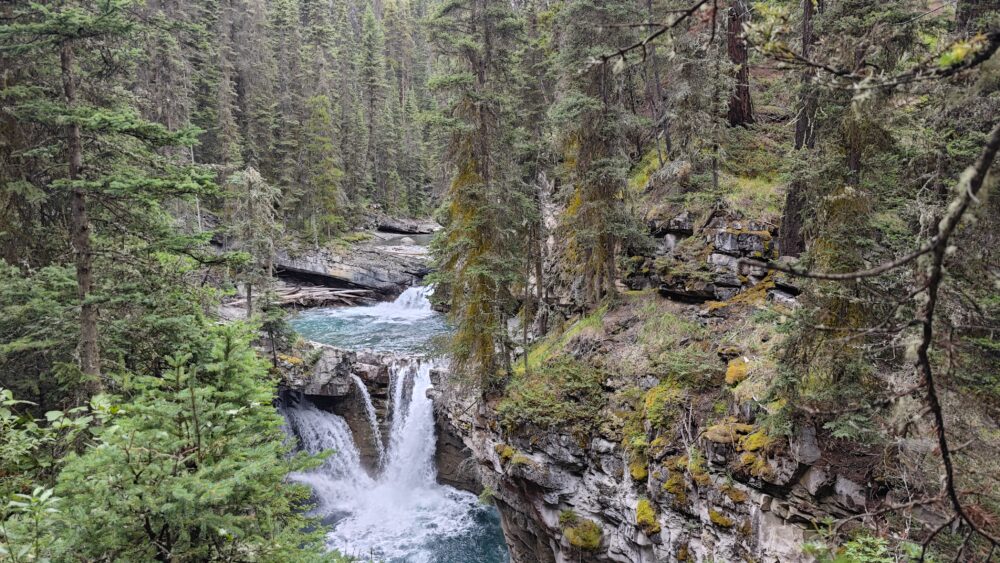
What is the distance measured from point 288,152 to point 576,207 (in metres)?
27.2

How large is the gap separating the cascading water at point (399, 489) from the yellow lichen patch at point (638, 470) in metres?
7.50

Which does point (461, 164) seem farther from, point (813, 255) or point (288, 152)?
point (288, 152)

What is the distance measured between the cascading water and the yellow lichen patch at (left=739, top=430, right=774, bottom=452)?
9806mm

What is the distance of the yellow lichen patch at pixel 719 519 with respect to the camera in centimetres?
756

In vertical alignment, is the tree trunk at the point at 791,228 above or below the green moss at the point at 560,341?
above

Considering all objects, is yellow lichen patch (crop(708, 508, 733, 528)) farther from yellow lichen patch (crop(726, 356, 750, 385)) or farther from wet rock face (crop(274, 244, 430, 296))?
wet rock face (crop(274, 244, 430, 296))

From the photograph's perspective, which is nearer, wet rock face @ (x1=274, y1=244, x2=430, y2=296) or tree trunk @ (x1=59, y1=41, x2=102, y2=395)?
tree trunk @ (x1=59, y1=41, x2=102, y2=395)

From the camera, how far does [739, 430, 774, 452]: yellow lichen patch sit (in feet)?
23.6

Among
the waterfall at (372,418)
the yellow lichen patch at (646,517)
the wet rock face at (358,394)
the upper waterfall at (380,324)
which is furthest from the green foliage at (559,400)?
the upper waterfall at (380,324)

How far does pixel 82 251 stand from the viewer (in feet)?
23.2

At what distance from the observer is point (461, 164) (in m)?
12.8

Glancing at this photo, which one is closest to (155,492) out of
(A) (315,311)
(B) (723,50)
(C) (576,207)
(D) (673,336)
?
(D) (673,336)

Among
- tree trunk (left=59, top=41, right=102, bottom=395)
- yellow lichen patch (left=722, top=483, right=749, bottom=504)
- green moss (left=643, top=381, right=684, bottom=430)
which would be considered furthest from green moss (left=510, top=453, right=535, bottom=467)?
tree trunk (left=59, top=41, right=102, bottom=395)

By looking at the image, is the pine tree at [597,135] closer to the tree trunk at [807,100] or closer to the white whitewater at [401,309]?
the tree trunk at [807,100]
